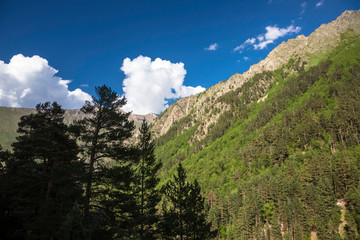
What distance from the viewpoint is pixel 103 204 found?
1264 centimetres

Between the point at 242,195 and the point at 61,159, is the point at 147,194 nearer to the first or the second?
the point at 61,159

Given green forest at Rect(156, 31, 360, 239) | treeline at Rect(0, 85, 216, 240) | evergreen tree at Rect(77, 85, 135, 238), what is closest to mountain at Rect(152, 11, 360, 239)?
green forest at Rect(156, 31, 360, 239)

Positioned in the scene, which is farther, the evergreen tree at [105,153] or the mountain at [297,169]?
the mountain at [297,169]

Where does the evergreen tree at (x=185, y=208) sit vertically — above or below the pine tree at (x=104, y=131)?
below

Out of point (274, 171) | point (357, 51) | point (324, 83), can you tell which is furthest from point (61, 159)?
point (357, 51)

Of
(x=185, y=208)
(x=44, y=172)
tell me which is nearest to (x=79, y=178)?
(x=44, y=172)

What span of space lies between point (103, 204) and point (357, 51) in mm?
227847

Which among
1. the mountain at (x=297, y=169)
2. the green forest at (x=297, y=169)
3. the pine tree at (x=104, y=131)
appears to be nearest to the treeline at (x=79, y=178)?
the pine tree at (x=104, y=131)

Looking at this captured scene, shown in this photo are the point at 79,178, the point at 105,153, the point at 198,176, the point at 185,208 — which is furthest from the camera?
the point at 198,176

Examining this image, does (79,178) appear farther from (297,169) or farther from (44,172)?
(297,169)

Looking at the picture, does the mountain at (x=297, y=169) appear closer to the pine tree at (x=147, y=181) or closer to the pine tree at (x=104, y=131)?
the pine tree at (x=147, y=181)

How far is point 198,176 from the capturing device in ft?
416

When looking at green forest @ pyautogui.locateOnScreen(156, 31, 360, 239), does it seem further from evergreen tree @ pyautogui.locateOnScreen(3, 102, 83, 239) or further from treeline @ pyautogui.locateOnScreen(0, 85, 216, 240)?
evergreen tree @ pyautogui.locateOnScreen(3, 102, 83, 239)

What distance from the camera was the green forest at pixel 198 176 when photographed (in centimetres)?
1277
